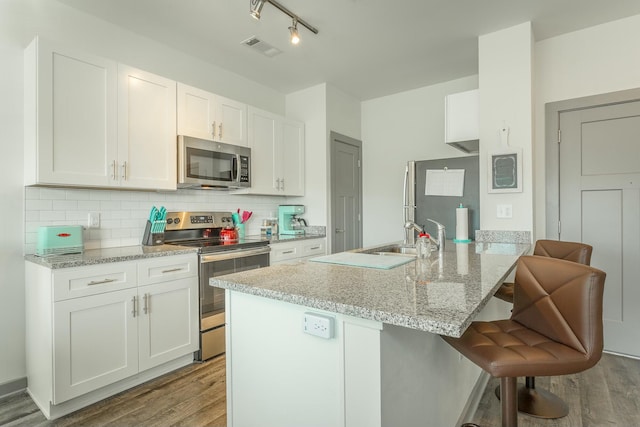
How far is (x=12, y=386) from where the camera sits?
2.15m

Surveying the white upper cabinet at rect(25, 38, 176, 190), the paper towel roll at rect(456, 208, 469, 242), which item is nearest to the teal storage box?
the white upper cabinet at rect(25, 38, 176, 190)

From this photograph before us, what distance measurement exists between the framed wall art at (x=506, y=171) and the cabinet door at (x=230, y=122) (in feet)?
7.40

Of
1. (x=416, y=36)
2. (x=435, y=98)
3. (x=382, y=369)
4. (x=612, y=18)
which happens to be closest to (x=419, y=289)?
(x=382, y=369)

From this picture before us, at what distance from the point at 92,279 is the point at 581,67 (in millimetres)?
3949

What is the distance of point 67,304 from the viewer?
6.31ft

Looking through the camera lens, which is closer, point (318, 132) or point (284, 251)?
point (284, 251)

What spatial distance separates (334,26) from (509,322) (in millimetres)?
2423

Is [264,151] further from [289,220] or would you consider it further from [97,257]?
[97,257]

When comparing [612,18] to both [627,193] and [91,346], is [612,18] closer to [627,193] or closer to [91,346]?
[627,193]

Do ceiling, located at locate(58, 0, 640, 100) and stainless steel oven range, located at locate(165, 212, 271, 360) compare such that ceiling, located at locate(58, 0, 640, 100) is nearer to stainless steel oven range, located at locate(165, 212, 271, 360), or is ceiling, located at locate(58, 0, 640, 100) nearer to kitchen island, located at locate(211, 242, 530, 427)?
stainless steel oven range, located at locate(165, 212, 271, 360)

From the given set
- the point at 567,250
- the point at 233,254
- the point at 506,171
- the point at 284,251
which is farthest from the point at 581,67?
the point at 233,254

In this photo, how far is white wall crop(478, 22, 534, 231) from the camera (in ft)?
8.73

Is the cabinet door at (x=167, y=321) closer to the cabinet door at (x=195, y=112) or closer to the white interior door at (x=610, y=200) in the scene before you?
the cabinet door at (x=195, y=112)

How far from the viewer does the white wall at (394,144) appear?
3957 millimetres
